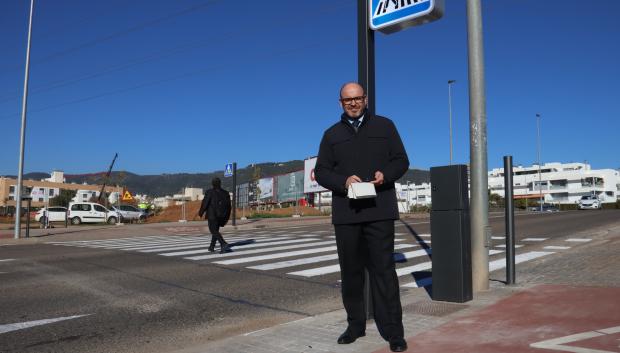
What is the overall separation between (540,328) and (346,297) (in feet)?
4.95

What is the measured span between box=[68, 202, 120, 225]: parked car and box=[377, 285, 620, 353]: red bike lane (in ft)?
112

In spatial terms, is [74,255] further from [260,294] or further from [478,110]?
[478,110]

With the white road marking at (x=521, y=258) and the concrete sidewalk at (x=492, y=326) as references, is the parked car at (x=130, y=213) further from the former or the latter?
the concrete sidewalk at (x=492, y=326)

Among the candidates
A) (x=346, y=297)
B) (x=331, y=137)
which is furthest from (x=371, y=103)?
(x=346, y=297)

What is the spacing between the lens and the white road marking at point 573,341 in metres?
3.09

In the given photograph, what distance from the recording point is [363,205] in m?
3.38

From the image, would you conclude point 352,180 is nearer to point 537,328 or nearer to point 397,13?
point 537,328

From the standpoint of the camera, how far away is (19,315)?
5285mm

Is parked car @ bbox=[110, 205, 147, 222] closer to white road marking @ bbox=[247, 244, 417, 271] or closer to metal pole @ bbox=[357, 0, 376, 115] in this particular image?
white road marking @ bbox=[247, 244, 417, 271]

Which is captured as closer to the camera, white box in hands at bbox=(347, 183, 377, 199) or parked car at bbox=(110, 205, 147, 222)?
white box in hands at bbox=(347, 183, 377, 199)

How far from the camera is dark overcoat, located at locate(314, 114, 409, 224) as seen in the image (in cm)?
337

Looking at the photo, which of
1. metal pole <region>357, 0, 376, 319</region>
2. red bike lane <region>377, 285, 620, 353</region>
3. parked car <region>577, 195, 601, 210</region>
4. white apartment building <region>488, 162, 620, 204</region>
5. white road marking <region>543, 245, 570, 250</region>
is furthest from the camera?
white apartment building <region>488, 162, 620, 204</region>

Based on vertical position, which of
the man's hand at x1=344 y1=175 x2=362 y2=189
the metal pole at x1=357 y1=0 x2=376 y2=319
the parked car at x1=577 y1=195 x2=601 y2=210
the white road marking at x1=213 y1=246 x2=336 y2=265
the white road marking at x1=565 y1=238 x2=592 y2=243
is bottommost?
the white road marking at x1=213 y1=246 x2=336 y2=265

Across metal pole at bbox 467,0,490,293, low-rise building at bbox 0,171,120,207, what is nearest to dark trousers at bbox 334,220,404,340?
metal pole at bbox 467,0,490,293
